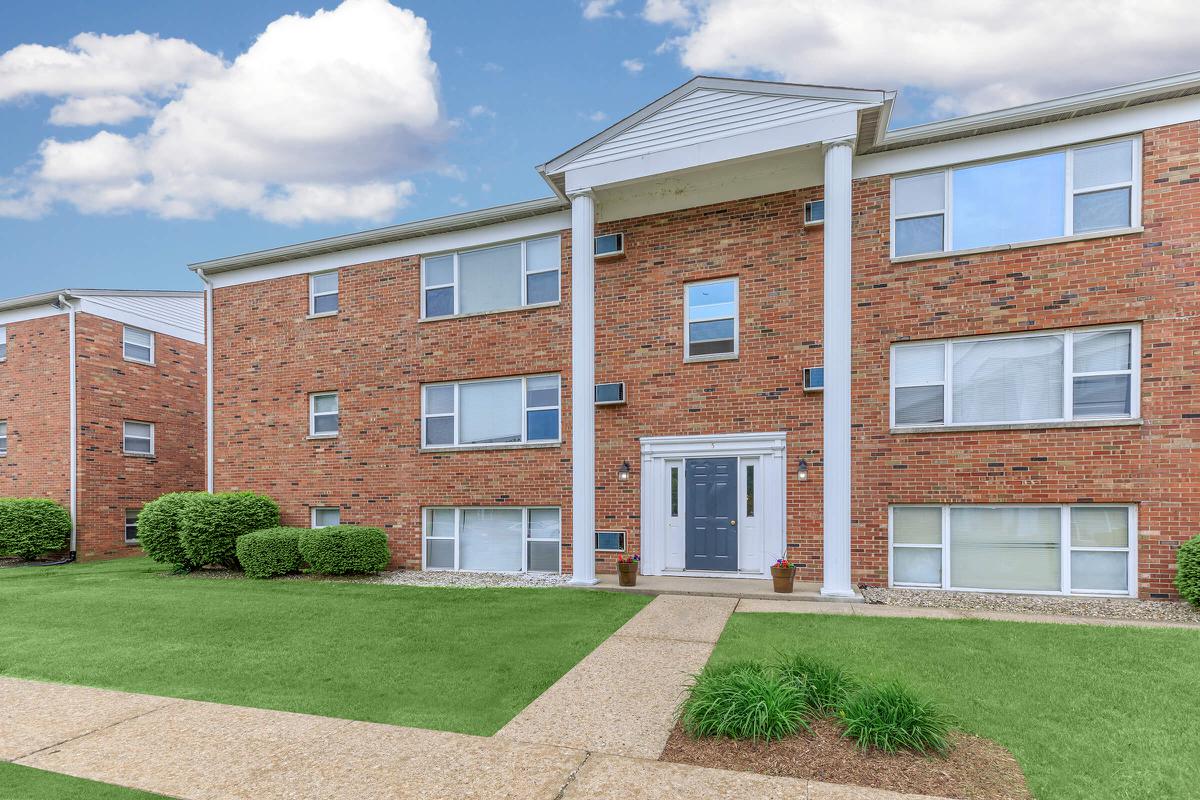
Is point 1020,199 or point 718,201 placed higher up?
point 718,201

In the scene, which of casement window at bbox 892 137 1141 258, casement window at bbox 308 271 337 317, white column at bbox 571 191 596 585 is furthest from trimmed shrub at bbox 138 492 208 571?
casement window at bbox 892 137 1141 258

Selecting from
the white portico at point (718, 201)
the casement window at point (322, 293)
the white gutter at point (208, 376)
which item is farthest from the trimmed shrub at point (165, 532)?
the white portico at point (718, 201)

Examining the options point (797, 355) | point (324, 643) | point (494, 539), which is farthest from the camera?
point (494, 539)

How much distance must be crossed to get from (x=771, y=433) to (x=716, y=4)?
934cm

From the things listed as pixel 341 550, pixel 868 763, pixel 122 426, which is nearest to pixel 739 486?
pixel 868 763

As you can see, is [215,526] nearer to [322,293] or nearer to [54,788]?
[322,293]

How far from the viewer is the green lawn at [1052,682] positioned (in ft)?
11.9

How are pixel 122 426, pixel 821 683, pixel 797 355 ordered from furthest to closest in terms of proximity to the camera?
pixel 122 426 < pixel 797 355 < pixel 821 683

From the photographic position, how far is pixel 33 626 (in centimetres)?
790

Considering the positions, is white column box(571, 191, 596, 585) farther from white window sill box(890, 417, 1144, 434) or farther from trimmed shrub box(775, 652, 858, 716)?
trimmed shrub box(775, 652, 858, 716)

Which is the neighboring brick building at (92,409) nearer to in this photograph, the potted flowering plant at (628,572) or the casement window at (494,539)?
the casement window at (494,539)

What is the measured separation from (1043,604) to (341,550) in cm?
1127

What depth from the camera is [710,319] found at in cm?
1090

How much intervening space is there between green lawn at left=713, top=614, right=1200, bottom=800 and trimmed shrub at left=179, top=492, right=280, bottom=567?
10275 mm
